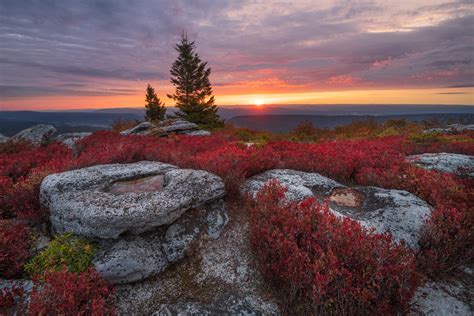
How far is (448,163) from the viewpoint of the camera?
27.3 feet

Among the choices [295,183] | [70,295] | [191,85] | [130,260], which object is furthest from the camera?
[191,85]

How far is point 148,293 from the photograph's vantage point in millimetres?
4035

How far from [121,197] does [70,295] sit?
1962mm

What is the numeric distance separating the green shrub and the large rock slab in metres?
0.20

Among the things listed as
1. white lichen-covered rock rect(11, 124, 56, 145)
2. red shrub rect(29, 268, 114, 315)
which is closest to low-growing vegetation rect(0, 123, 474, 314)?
red shrub rect(29, 268, 114, 315)

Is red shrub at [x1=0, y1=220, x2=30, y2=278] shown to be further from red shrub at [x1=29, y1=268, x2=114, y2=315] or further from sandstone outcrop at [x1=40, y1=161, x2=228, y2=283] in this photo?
red shrub at [x1=29, y1=268, x2=114, y2=315]

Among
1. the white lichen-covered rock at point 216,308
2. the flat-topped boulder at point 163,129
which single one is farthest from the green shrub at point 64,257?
the flat-topped boulder at point 163,129

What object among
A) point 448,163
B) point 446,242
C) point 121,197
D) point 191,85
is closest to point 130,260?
point 121,197

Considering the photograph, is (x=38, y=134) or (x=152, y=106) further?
(x=152, y=106)

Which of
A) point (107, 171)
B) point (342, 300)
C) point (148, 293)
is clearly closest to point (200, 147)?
point (107, 171)

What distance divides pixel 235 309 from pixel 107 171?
15.9 feet

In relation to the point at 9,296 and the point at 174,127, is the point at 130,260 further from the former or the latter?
the point at 174,127

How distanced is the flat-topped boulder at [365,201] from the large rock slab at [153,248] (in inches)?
61.7

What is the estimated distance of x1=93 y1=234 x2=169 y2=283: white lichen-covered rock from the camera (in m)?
4.05
